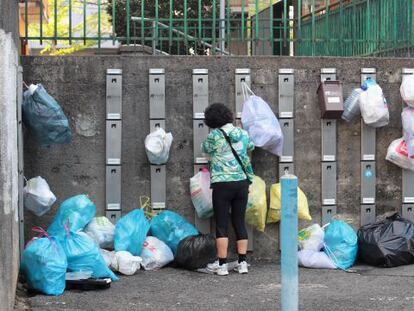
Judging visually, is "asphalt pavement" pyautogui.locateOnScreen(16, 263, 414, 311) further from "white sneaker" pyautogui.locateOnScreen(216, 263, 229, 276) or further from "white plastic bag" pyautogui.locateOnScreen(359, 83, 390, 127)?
"white plastic bag" pyautogui.locateOnScreen(359, 83, 390, 127)

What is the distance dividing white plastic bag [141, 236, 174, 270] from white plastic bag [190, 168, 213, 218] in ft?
1.77

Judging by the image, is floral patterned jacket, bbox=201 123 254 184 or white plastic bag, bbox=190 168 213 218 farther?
white plastic bag, bbox=190 168 213 218

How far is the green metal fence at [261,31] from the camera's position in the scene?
746cm

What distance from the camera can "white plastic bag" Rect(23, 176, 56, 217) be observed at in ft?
21.5

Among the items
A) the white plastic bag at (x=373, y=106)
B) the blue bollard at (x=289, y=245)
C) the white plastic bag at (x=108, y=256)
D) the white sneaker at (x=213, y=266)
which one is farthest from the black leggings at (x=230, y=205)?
the blue bollard at (x=289, y=245)

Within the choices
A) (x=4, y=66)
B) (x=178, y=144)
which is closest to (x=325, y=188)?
(x=178, y=144)

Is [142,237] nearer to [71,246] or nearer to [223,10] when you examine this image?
[71,246]

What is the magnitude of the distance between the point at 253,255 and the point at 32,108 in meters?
2.70

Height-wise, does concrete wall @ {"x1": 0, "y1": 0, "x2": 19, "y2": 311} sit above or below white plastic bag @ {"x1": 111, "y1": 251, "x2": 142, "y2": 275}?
above

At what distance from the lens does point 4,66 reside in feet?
15.3

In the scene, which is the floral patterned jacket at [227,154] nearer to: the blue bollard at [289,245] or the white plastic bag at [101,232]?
the white plastic bag at [101,232]

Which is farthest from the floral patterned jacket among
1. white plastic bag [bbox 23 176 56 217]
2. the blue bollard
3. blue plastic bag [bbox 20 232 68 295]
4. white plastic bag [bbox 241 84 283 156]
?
the blue bollard

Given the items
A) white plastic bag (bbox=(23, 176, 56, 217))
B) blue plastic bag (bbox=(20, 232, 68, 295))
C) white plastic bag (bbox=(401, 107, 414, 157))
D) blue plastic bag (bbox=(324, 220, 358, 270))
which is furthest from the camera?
white plastic bag (bbox=(401, 107, 414, 157))

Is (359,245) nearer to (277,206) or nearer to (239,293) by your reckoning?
(277,206)
